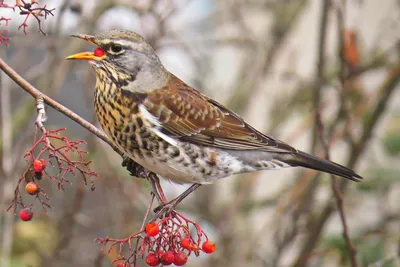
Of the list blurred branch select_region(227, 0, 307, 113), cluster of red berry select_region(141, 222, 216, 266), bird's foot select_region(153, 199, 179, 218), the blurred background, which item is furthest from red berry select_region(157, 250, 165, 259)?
blurred branch select_region(227, 0, 307, 113)

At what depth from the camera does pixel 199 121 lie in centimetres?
259

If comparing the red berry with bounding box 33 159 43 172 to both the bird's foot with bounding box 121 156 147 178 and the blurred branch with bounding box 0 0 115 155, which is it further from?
the blurred branch with bounding box 0 0 115 155

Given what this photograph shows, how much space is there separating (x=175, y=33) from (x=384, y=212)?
1666 millimetres

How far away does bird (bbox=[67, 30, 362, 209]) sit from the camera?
2.36 m

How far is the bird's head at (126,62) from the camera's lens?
2.29 m

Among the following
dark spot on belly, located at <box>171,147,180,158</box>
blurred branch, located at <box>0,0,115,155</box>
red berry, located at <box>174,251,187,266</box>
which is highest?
blurred branch, located at <box>0,0,115,155</box>

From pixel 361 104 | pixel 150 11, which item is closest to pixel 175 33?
pixel 150 11

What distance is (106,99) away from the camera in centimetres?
245

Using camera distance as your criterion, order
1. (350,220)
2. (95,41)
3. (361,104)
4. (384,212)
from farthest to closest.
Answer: (350,220) < (384,212) < (361,104) < (95,41)

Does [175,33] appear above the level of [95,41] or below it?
above

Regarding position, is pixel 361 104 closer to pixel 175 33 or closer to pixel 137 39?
pixel 175 33

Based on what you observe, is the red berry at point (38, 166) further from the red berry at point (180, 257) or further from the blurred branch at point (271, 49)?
the blurred branch at point (271, 49)

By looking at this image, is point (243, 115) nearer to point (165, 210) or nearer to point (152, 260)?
point (165, 210)

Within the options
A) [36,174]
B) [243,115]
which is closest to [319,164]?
[36,174]
